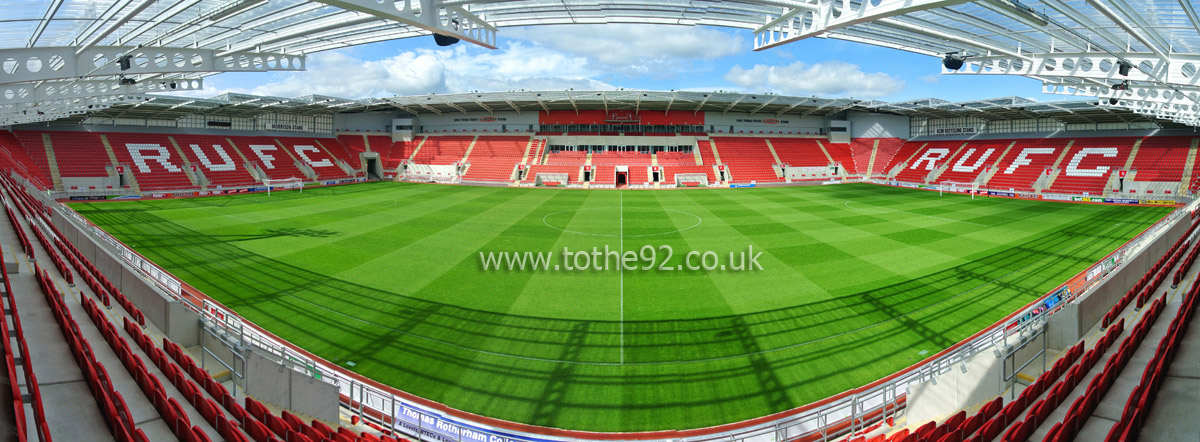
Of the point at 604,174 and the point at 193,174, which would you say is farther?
the point at 604,174

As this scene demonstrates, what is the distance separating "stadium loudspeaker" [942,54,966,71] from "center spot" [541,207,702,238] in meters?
11.0

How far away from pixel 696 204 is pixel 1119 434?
27.7 m

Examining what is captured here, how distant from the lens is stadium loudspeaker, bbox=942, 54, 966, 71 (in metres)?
15.7

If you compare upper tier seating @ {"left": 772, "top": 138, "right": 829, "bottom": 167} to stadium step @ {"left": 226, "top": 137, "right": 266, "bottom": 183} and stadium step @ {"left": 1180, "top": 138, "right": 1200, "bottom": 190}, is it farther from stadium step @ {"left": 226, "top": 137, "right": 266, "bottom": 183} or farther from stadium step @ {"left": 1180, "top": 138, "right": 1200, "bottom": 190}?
stadium step @ {"left": 226, "top": 137, "right": 266, "bottom": 183}

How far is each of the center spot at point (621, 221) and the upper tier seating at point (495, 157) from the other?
73.0 feet

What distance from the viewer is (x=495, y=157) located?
52000mm

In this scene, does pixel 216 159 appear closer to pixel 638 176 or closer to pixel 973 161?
pixel 638 176

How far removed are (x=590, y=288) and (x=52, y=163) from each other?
43365 millimetres

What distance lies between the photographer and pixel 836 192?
131 feet

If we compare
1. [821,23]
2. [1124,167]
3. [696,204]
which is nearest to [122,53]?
[821,23]

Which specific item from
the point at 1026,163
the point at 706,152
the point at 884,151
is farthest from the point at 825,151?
the point at 1026,163

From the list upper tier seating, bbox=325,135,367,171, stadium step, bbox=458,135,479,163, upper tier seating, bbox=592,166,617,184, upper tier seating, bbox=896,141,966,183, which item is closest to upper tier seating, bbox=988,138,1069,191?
upper tier seating, bbox=896,141,966,183

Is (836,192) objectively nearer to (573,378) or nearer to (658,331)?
(658,331)

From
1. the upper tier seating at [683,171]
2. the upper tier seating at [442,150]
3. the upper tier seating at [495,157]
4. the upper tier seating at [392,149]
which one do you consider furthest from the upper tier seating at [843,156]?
the upper tier seating at [392,149]
